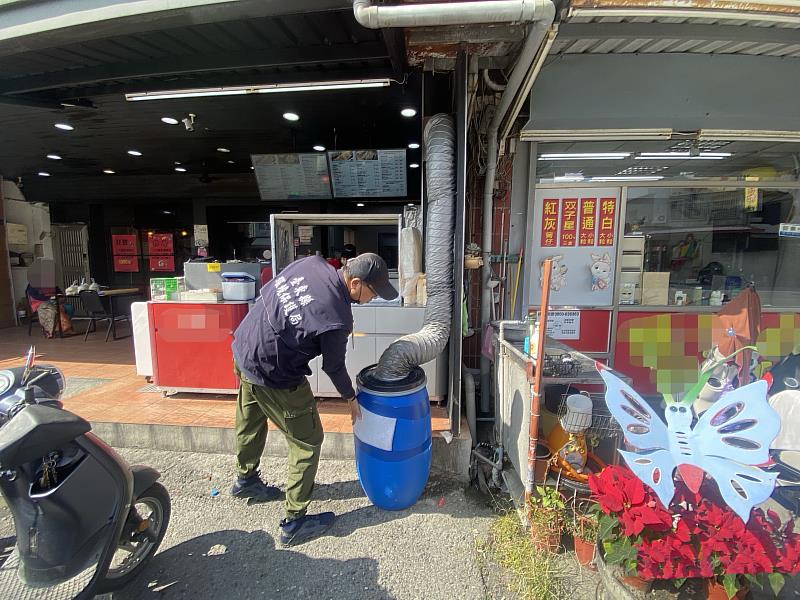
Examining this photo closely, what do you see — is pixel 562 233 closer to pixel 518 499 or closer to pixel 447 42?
pixel 447 42

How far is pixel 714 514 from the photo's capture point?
1609mm

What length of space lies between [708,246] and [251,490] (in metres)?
5.99

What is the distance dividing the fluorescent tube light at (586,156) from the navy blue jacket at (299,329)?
10.9ft

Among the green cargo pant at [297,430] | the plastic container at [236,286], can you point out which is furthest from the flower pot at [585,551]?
the plastic container at [236,286]

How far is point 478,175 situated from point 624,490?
3.31 meters

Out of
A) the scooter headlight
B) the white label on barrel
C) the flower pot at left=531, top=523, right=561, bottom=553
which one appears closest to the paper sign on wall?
the flower pot at left=531, top=523, right=561, bottom=553

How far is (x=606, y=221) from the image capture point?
14.0 feet

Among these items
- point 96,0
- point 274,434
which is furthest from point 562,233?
point 96,0

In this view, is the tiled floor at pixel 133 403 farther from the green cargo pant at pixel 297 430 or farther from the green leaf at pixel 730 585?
the green leaf at pixel 730 585

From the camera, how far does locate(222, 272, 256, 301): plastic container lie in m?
3.91

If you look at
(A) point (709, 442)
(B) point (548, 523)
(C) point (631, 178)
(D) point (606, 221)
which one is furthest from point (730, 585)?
(C) point (631, 178)

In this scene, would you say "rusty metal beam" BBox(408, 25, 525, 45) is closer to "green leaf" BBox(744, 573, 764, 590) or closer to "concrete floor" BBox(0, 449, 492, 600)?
"green leaf" BBox(744, 573, 764, 590)

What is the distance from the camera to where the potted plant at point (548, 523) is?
7.15ft

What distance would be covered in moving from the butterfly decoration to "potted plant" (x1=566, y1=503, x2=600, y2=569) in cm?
62
